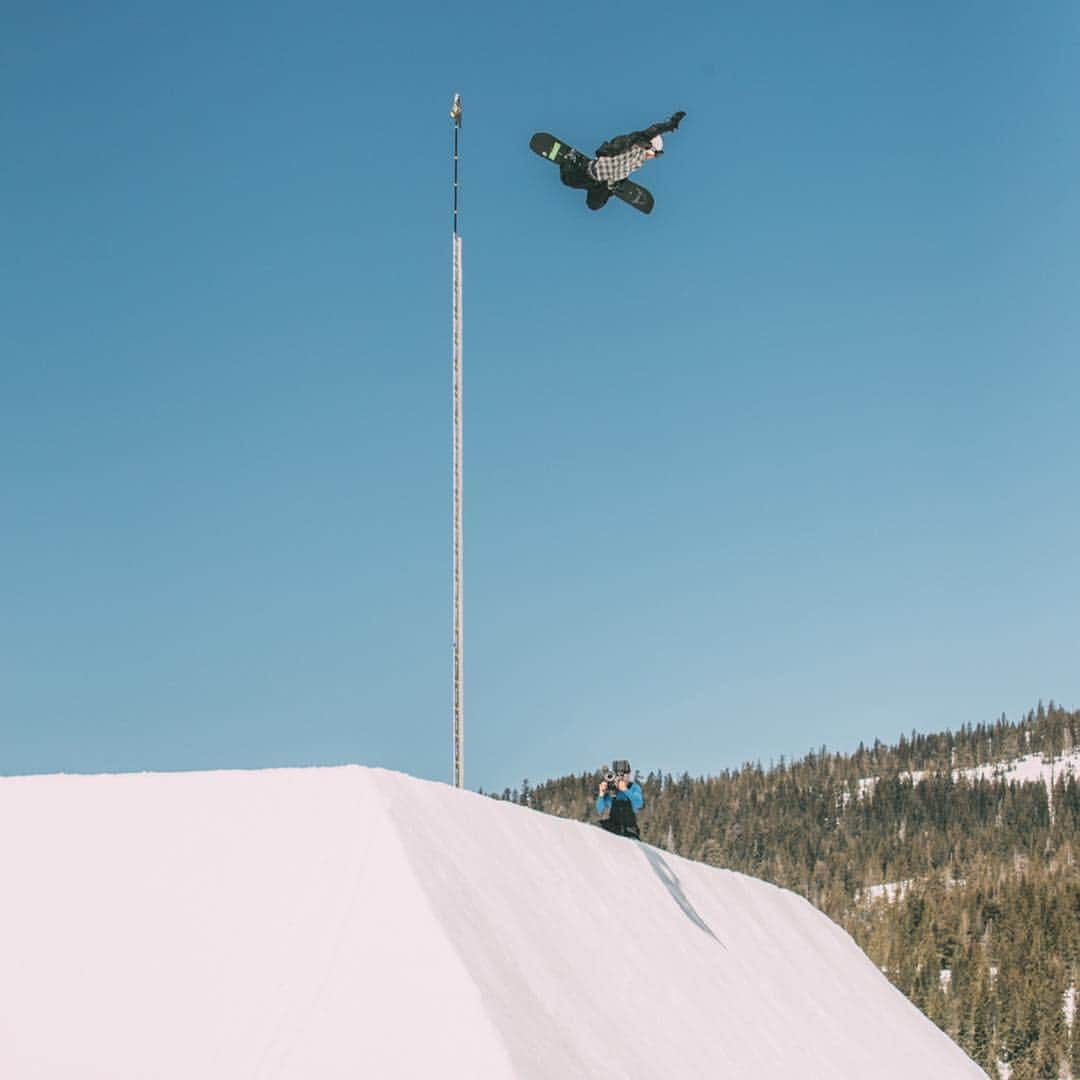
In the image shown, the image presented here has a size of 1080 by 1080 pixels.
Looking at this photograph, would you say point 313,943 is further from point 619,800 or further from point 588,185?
point 588,185

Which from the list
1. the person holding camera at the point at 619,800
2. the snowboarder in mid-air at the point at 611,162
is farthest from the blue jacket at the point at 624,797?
the snowboarder in mid-air at the point at 611,162

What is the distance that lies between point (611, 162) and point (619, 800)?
7.35 metres

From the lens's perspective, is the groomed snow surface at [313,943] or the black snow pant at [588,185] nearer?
the groomed snow surface at [313,943]

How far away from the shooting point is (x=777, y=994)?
736 inches

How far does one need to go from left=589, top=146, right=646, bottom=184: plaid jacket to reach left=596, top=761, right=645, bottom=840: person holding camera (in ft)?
22.2

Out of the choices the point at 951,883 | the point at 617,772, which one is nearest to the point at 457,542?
the point at 617,772

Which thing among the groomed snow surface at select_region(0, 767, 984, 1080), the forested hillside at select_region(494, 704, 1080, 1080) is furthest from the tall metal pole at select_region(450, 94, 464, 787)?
the forested hillside at select_region(494, 704, 1080, 1080)

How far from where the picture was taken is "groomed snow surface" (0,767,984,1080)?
949 cm

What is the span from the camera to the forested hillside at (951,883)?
3841 inches

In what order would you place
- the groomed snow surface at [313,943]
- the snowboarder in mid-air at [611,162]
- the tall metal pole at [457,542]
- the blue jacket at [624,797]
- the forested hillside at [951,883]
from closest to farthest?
1. the groomed snow surface at [313,943]
2. the tall metal pole at [457,542]
3. the snowboarder in mid-air at [611,162]
4. the blue jacket at [624,797]
5. the forested hillside at [951,883]

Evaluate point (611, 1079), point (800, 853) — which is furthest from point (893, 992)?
point (800, 853)

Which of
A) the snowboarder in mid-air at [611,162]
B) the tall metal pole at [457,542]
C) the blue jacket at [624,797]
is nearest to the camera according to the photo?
the tall metal pole at [457,542]

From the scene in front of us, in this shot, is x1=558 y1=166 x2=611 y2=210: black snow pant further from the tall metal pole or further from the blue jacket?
the blue jacket

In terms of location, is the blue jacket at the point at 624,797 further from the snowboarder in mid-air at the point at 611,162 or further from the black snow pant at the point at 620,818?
the snowboarder in mid-air at the point at 611,162
